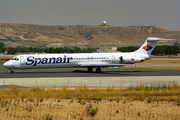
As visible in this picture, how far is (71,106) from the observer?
21.6 metres

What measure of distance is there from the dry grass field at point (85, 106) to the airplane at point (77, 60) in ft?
68.9

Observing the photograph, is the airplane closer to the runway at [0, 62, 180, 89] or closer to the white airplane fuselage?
the white airplane fuselage

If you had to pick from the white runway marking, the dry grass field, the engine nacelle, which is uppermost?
the engine nacelle

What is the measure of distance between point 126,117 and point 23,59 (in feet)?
88.2

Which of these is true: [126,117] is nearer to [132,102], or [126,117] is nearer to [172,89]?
[132,102]

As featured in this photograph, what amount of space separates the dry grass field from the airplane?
827 inches

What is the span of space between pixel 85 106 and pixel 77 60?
952 inches

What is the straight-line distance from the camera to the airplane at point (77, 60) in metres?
44.1

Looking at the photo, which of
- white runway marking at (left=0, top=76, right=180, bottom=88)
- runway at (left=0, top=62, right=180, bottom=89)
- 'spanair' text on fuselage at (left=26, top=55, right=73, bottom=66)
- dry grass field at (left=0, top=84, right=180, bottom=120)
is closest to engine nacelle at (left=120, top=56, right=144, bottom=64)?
runway at (left=0, top=62, right=180, bottom=89)

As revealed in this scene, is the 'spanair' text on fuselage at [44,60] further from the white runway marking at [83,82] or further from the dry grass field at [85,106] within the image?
the dry grass field at [85,106]

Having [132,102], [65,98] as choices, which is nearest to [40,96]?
[65,98]

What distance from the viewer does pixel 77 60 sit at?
149 feet

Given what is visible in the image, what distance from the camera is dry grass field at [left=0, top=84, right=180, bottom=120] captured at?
69.6 feet

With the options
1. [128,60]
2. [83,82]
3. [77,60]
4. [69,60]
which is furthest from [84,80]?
[128,60]
